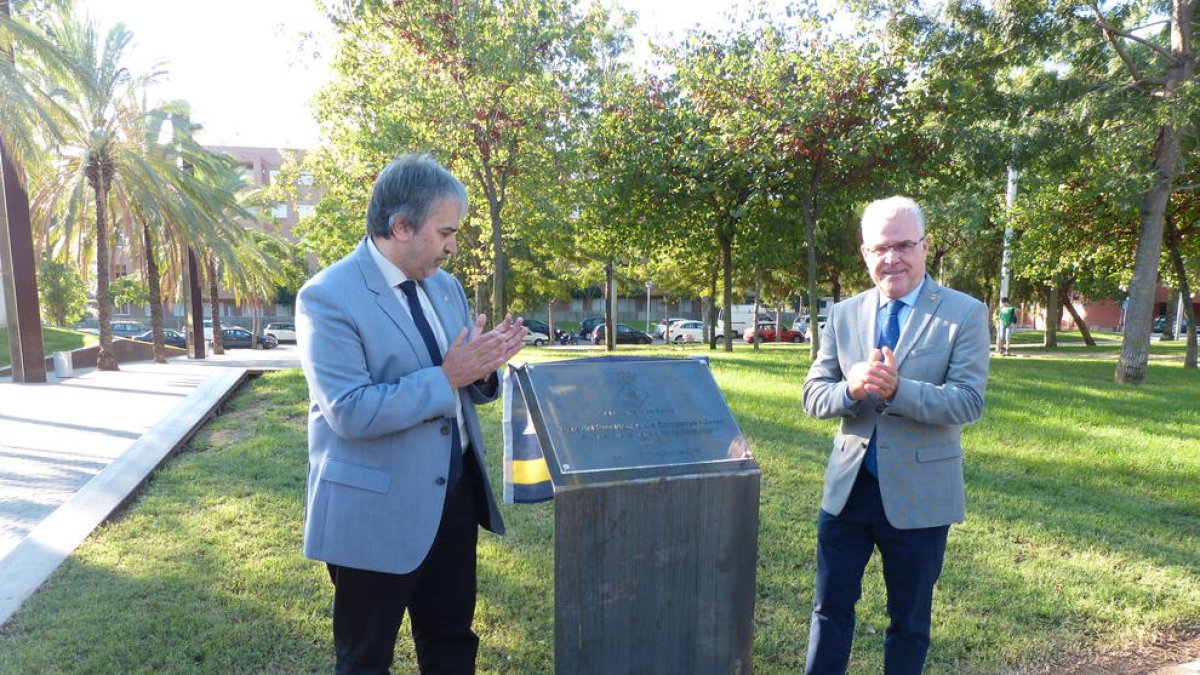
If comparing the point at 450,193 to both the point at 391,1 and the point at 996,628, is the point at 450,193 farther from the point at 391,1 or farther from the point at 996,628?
the point at 391,1

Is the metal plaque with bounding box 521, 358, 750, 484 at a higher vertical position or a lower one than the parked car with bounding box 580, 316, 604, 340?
higher

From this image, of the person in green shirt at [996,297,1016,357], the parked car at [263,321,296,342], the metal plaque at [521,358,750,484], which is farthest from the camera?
the parked car at [263,321,296,342]

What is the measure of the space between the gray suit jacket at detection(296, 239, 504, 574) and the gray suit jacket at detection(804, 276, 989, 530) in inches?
57.4

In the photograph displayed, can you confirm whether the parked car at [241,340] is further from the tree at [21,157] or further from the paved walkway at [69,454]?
the paved walkway at [69,454]

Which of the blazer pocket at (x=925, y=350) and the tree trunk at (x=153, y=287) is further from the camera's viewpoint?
the tree trunk at (x=153, y=287)

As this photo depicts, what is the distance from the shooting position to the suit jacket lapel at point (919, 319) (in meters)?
2.56

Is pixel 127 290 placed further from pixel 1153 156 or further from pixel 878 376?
pixel 878 376

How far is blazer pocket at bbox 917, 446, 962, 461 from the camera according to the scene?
8.28 feet

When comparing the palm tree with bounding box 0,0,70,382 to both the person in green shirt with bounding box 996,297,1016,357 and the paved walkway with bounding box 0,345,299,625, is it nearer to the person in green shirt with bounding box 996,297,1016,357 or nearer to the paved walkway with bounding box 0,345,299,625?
the paved walkway with bounding box 0,345,299,625

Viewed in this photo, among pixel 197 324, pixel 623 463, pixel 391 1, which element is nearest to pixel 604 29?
pixel 391 1

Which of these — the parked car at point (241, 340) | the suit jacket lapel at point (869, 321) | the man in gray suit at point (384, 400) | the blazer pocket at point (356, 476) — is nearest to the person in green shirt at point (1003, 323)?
the suit jacket lapel at point (869, 321)

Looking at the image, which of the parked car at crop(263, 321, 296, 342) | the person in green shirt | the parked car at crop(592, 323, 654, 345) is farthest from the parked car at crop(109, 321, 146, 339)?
the person in green shirt

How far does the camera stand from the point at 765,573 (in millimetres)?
4098

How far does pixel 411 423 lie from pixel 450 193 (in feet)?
2.35
